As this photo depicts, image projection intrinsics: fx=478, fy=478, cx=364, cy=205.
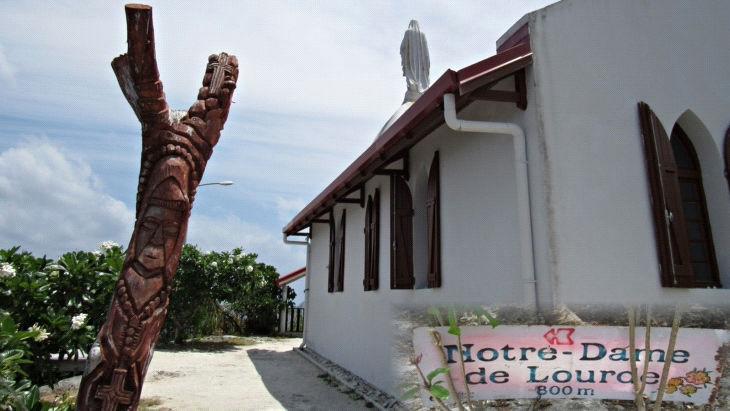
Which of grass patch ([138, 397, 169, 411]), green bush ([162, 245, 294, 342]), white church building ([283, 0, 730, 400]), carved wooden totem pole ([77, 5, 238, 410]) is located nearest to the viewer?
carved wooden totem pole ([77, 5, 238, 410])

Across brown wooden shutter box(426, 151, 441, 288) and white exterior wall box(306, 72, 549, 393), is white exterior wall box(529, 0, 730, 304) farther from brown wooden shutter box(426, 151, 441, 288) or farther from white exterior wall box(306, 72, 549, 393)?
brown wooden shutter box(426, 151, 441, 288)

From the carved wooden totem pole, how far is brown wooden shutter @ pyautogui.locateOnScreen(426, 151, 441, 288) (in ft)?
9.00

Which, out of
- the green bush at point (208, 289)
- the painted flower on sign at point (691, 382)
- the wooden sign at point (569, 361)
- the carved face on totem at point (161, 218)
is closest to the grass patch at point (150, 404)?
the carved face on totem at point (161, 218)

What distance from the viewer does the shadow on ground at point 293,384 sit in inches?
256

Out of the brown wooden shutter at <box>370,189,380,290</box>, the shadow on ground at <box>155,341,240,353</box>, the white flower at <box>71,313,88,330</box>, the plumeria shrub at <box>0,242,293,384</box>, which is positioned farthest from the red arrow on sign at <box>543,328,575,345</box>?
the shadow on ground at <box>155,341,240,353</box>

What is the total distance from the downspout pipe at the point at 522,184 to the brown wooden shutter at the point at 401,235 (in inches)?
85.6

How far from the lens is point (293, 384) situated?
26.1 ft

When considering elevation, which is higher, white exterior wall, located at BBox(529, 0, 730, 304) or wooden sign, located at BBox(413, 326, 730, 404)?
white exterior wall, located at BBox(529, 0, 730, 304)

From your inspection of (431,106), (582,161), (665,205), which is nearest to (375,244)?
(431,106)

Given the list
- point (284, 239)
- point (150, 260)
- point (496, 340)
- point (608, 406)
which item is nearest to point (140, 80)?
point (150, 260)

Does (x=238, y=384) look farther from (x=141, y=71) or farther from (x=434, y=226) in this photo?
(x=141, y=71)

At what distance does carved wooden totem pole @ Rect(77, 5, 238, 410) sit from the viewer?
2.89 meters

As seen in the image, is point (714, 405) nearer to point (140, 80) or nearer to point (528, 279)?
point (528, 279)

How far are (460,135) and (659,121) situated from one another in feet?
6.05
